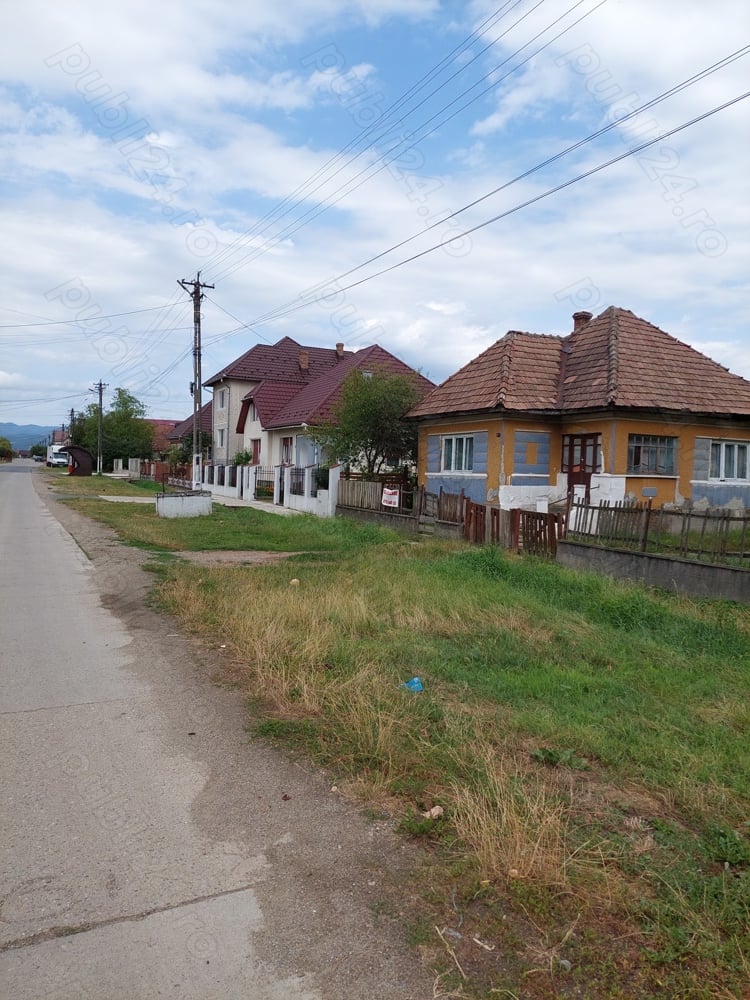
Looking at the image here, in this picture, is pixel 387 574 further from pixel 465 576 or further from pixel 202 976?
pixel 202 976

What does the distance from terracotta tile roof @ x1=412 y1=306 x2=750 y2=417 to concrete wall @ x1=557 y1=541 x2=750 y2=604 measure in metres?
5.83

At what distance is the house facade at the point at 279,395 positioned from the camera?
1329 inches

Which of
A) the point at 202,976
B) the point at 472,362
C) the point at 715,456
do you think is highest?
the point at 472,362

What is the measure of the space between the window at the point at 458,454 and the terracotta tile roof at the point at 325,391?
9.93 meters

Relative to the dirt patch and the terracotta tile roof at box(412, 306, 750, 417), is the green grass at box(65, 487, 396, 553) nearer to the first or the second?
the dirt patch

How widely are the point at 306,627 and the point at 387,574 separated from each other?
13.3 feet

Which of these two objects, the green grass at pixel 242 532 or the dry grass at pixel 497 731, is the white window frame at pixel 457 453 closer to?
the green grass at pixel 242 532

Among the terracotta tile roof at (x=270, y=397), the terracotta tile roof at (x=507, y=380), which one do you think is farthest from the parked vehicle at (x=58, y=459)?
the terracotta tile roof at (x=507, y=380)

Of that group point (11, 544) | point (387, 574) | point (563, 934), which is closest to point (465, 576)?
point (387, 574)

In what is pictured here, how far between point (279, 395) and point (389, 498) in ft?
64.3

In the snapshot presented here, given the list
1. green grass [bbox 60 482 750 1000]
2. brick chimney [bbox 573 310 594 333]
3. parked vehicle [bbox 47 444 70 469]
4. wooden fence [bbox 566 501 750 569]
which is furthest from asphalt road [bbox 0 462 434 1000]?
parked vehicle [bbox 47 444 70 469]

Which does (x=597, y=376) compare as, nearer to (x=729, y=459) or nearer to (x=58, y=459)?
(x=729, y=459)

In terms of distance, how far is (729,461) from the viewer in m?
20.3

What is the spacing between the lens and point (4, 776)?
448cm
